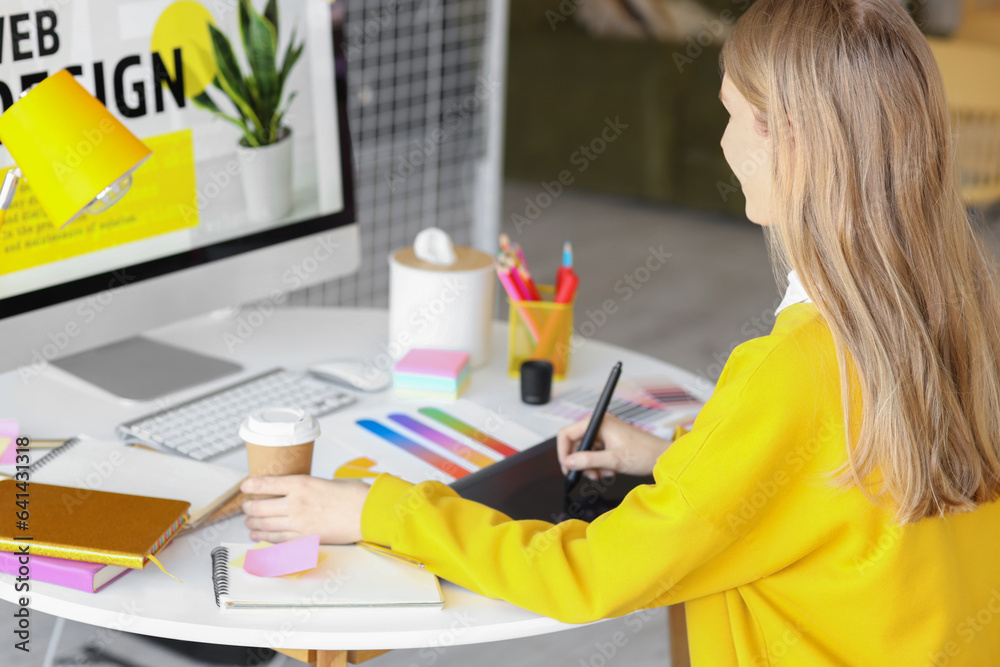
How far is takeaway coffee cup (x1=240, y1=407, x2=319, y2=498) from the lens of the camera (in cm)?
89

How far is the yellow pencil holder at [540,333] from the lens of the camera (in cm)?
128

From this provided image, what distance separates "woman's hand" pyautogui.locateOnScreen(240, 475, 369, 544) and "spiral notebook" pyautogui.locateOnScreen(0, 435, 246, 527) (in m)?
0.05

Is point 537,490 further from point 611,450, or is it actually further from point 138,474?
point 138,474

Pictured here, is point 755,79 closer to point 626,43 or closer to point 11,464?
point 11,464

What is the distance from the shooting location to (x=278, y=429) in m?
0.89

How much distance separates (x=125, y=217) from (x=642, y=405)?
602mm

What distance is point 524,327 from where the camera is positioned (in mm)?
1286

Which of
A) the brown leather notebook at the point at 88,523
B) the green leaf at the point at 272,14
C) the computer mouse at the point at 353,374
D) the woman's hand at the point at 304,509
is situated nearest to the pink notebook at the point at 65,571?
the brown leather notebook at the point at 88,523

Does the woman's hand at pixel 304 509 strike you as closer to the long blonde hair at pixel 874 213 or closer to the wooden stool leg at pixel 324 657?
the wooden stool leg at pixel 324 657

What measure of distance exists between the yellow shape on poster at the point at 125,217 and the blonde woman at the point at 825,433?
43 cm

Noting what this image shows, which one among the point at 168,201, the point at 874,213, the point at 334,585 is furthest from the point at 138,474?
the point at 874,213

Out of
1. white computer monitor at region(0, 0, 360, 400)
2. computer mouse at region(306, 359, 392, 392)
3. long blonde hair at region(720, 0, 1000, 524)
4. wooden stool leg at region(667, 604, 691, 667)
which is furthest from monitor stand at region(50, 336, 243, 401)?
long blonde hair at region(720, 0, 1000, 524)

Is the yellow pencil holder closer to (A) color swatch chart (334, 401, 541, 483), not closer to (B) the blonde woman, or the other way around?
(A) color swatch chart (334, 401, 541, 483)

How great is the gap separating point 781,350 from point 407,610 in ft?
1.12
